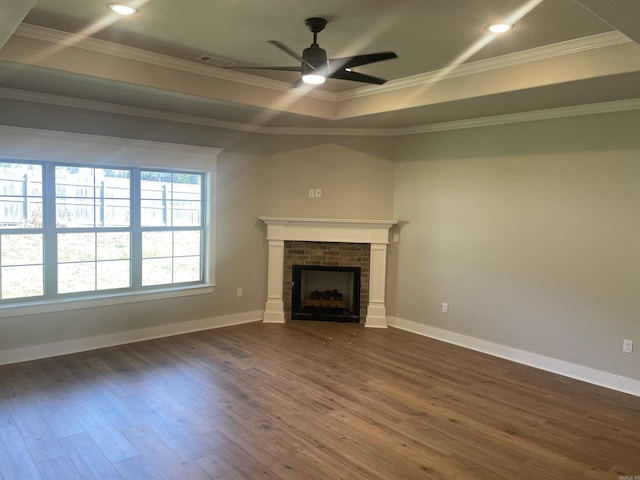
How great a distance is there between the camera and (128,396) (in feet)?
11.9

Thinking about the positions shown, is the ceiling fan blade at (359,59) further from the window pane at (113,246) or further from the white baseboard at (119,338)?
the white baseboard at (119,338)

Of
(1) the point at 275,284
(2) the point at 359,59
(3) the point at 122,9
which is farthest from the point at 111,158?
(2) the point at 359,59

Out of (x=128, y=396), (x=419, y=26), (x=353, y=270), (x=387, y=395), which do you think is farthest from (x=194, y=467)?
(x=353, y=270)

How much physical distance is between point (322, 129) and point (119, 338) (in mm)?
3330

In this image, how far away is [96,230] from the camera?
15.6 feet

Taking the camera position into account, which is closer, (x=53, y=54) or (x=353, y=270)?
(x=53, y=54)

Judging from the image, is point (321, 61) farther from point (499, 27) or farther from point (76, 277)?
point (76, 277)

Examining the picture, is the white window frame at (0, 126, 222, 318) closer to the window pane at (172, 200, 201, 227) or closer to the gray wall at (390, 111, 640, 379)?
the window pane at (172, 200, 201, 227)

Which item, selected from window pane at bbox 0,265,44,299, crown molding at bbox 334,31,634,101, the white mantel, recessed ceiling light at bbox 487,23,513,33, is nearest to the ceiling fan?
recessed ceiling light at bbox 487,23,513,33

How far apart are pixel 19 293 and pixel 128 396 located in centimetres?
166

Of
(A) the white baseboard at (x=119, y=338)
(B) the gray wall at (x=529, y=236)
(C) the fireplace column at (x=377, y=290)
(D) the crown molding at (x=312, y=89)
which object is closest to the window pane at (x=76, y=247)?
(A) the white baseboard at (x=119, y=338)

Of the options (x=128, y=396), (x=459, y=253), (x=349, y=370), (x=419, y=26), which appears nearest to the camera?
(x=419, y=26)

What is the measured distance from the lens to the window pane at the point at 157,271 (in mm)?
5160

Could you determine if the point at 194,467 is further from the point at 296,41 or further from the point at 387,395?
the point at 296,41
